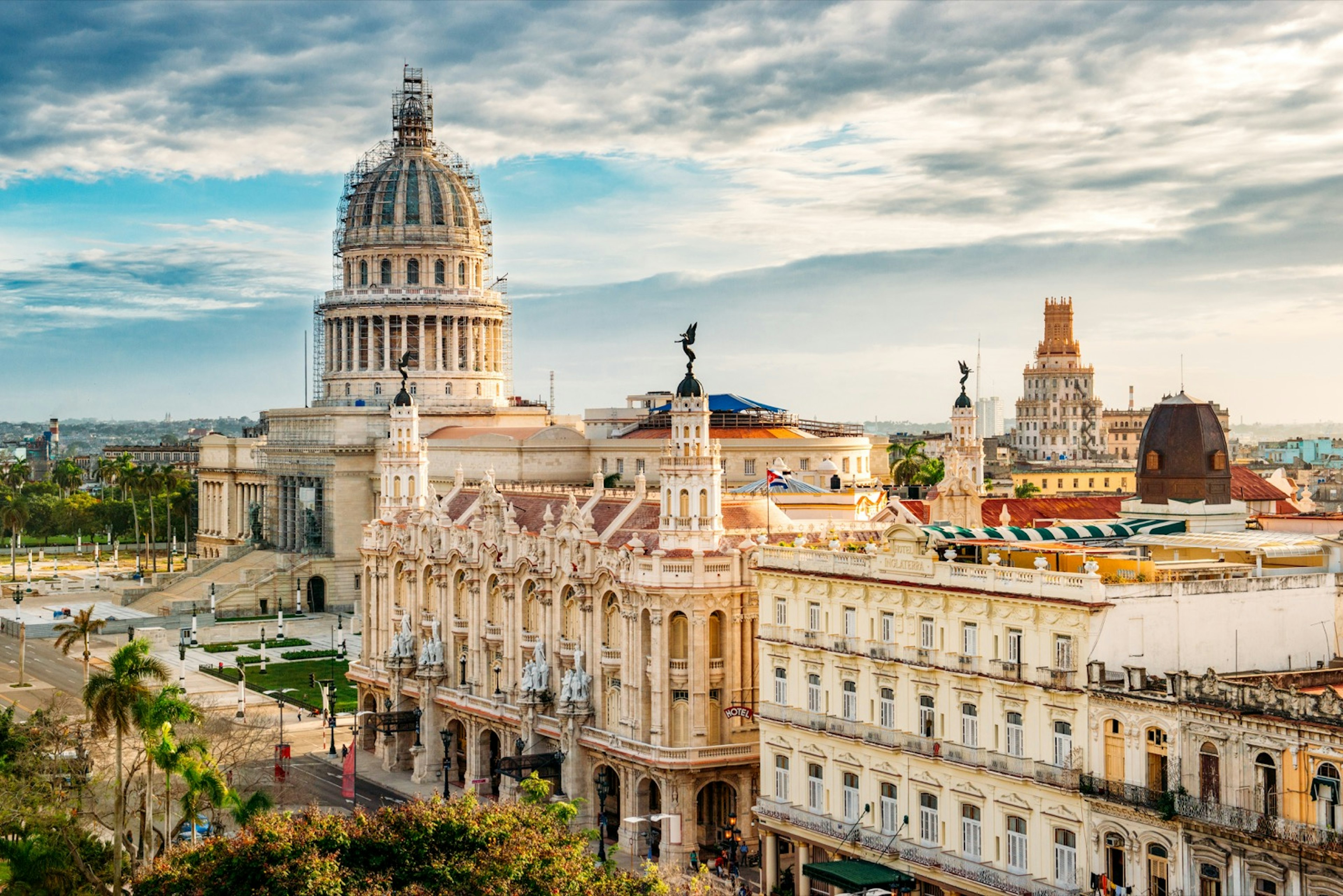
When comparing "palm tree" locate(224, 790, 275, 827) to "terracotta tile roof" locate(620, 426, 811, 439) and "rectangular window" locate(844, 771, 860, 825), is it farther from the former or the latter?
"terracotta tile roof" locate(620, 426, 811, 439)

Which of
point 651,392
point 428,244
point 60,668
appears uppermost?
point 428,244

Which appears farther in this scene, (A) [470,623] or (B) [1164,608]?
(A) [470,623]

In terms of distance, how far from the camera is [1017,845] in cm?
5884

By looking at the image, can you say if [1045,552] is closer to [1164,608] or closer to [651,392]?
[1164,608]

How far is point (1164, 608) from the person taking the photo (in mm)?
57125

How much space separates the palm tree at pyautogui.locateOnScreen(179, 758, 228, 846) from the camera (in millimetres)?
63719

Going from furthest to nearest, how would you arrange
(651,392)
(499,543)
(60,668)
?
(651,392) < (60,668) < (499,543)

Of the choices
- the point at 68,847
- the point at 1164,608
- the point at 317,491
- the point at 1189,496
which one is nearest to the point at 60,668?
the point at 317,491

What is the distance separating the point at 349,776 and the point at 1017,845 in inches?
1502

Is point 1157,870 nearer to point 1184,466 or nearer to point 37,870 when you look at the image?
point 1184,466

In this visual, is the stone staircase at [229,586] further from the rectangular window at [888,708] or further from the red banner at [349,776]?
the rectangular window at [888,708]

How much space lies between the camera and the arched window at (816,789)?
224 feet

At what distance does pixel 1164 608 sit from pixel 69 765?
47180mm

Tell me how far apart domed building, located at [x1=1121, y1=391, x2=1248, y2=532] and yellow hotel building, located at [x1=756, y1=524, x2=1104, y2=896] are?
62.8 ft
